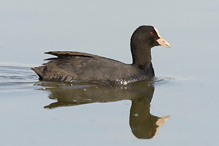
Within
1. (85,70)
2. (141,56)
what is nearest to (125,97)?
(85,70)

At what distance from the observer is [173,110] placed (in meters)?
7.41

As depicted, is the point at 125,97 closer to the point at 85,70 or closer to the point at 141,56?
the point at 85,70

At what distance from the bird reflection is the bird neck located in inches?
19.9

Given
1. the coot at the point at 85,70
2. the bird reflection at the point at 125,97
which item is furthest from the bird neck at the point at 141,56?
the bird reflection at the point at 125,97

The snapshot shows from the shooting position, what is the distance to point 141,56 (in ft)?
31.9

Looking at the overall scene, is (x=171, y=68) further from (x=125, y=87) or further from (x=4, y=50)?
(x=4, y=50)

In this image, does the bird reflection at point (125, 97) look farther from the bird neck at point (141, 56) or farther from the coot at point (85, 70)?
the bird neck at point (141, 56)

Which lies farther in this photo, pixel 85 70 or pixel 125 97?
pixel 85 70

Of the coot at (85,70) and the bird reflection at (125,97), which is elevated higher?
the coot at (85,70)

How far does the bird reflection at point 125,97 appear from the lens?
22.0 ft

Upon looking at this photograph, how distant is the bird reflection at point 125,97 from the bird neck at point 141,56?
505 millimetres

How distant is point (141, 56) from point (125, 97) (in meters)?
1.70

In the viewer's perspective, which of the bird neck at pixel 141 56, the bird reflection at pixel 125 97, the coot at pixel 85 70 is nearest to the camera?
the bird reflection at pixel 125 97

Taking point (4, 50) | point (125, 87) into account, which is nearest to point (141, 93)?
point (125, 87)
